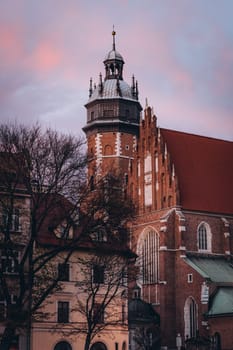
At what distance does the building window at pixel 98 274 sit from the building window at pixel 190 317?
55.5ft

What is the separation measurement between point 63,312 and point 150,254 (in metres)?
21.3

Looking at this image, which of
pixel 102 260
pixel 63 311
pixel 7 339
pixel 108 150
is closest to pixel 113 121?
pixel 108 150

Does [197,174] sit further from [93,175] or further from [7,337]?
[7,337]

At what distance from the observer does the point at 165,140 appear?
72.6 metres

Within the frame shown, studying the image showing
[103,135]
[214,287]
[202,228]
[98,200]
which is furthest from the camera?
[103,135]

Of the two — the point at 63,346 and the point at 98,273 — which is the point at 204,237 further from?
the point at 63,346

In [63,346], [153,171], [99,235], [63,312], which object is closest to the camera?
[99,235]

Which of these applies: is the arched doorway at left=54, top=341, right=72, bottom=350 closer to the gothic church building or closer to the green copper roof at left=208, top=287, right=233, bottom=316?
the gothic church building

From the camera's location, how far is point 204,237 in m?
70.1

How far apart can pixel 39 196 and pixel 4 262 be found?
411 centimetres

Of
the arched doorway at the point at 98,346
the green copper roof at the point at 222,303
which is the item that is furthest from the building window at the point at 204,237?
the arched doorway at the point at 98,346

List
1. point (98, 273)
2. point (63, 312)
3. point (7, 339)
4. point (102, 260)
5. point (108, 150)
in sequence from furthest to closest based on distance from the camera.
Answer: point (108, 150)
point (63, 312)
point (98, 273)
point (102, 260)
point (7, 339)

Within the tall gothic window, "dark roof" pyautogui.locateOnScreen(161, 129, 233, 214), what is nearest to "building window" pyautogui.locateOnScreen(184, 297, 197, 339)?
the tall gothic window

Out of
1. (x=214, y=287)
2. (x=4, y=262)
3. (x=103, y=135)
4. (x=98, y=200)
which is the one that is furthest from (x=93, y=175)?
(x=103, y=135)
